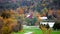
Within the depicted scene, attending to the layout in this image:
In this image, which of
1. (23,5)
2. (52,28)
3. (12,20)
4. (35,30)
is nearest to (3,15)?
(12,20)

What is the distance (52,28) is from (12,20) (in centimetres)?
64

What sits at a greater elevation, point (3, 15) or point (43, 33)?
point (3, 15)

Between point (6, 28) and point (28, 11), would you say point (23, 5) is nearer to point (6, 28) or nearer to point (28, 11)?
point (28, 11)

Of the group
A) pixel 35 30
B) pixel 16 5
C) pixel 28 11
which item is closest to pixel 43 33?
pixel 35 30

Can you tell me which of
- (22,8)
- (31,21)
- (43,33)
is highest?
(22,8)

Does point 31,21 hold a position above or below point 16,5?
below

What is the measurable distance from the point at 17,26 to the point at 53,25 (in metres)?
0.57

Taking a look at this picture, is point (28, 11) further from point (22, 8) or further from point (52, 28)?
point (52, 28)

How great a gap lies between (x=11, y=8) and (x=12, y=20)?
0.19 metres

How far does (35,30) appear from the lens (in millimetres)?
2961

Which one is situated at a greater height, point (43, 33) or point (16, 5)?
point (16, 5)

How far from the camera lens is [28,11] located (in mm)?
3008

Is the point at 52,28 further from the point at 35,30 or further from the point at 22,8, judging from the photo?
the point at 22,8

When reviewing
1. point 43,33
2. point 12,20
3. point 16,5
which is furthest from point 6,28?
point 43,33
